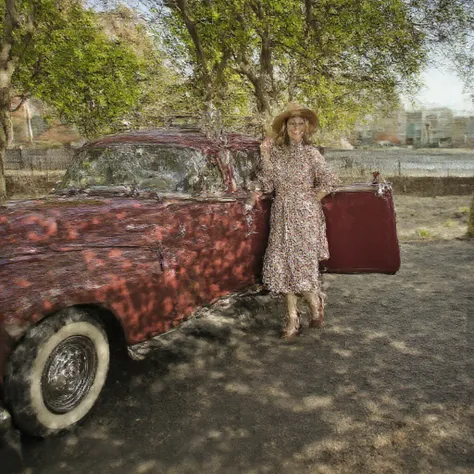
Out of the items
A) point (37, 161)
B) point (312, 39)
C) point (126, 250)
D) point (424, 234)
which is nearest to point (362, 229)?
point (126, 250)

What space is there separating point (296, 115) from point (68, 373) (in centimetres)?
297

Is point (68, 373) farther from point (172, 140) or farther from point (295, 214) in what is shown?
point (295, 214)

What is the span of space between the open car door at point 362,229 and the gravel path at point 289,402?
0.69 m

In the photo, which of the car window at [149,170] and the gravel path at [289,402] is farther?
the car window at [149,170]

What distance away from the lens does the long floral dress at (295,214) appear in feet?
14.0

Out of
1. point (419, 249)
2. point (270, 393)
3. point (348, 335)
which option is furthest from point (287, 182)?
point (419, 249)

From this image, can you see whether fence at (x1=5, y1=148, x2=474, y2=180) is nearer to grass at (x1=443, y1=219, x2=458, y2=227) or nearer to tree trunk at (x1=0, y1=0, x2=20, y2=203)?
grass at (x1=443, y1=219, x2=458, y2=227)

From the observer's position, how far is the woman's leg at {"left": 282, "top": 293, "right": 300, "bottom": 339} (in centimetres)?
441

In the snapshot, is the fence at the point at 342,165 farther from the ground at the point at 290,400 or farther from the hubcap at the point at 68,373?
→ the hubcap at the point at 68,373

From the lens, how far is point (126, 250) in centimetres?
313

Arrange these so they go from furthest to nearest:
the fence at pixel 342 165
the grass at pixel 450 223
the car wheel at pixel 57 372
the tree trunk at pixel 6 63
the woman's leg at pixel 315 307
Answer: the fence at pixel 342 165, the grass at pixel 450 223, the tree trunk at pixel 6 63, the woman's leg at pixel 315 307, the car wheel at pixel 57 372

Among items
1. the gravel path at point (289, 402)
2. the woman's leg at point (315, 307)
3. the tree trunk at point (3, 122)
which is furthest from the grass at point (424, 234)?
the tree trunk at point (3, 122)

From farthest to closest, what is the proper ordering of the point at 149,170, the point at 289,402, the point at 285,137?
the point at 285,137
the point at 149,170
the point at 289,402

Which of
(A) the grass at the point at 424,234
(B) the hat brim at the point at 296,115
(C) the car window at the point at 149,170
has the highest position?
(B) the hat brim at the point at 296,115
